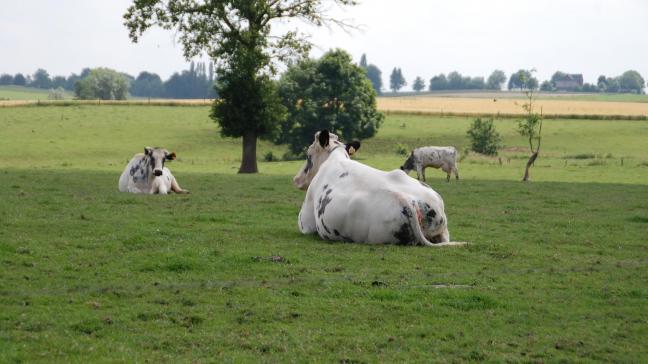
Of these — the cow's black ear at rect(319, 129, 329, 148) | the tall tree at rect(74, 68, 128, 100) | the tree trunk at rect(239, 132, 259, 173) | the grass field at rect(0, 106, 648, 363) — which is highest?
the tall tree at rect(74, 68, 128, 100)

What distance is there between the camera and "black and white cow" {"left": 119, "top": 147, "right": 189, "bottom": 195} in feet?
87.7

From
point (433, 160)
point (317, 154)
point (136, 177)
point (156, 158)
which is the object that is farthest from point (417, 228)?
point (433, 160)

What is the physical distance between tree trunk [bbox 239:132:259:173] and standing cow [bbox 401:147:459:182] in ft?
38.0

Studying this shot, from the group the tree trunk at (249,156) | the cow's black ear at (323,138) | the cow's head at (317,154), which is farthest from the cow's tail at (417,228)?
the tree trunk at (249,156)

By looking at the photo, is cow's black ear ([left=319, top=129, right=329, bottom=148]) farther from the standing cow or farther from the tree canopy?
the tree canopy

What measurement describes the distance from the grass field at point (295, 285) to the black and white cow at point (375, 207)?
37 cm

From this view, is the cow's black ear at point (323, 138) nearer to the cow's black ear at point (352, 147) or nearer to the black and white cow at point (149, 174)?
the cow's black ear at point (352, 147)

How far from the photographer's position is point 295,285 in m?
11.6

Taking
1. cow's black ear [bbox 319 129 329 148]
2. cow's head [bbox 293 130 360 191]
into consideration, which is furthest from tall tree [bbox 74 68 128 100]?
cow's black ear [bbox 319 129 329 148]

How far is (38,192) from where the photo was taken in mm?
26422

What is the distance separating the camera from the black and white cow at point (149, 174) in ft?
87.7

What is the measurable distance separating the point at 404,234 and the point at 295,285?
3.58 m

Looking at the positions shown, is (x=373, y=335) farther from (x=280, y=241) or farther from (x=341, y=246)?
(x=280, y=241)

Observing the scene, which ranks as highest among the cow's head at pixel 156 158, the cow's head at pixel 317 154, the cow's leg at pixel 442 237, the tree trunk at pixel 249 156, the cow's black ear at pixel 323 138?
the cow's black ear at pixel 323 138
